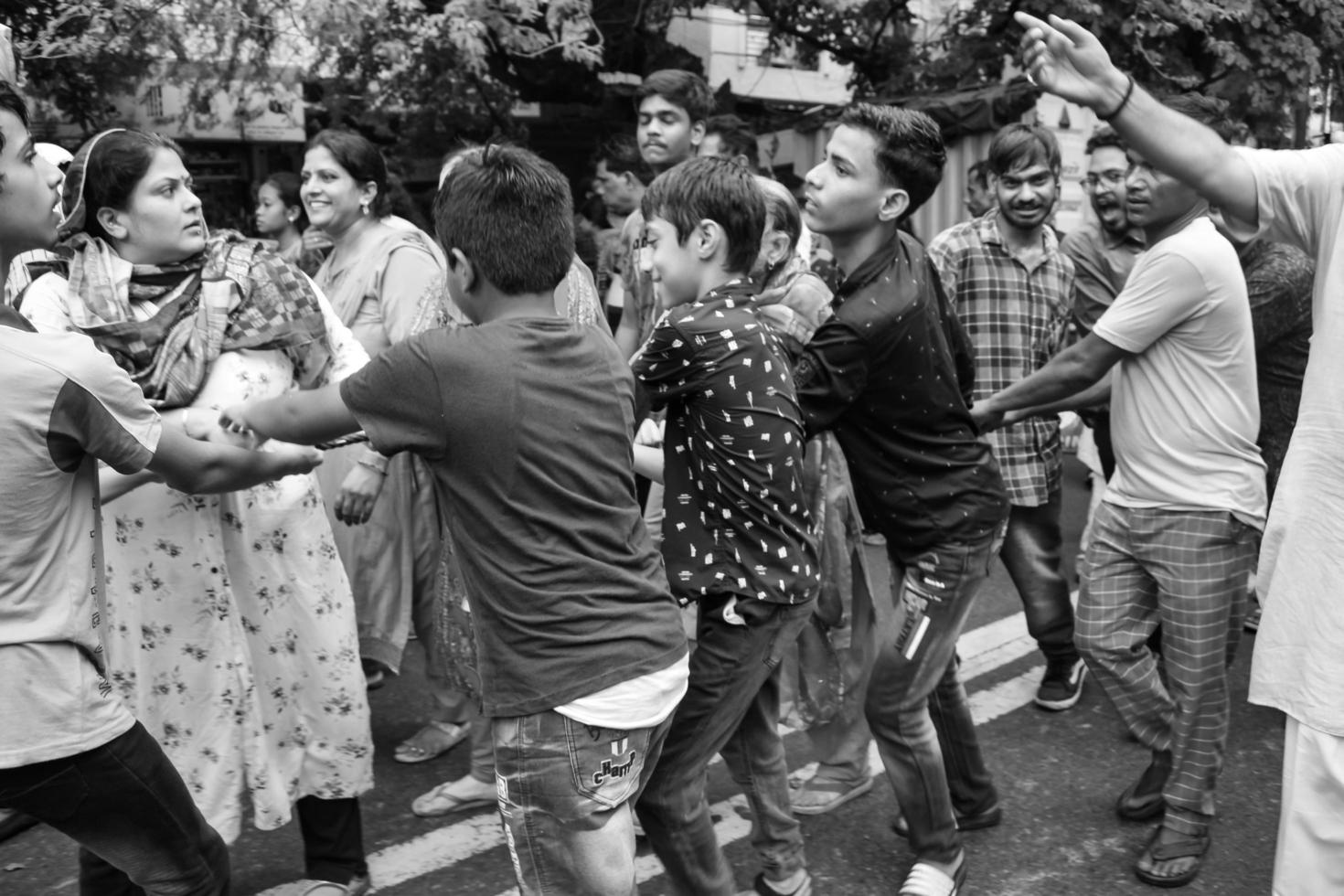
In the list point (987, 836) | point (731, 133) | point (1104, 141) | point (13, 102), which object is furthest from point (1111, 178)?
point (13, 102)

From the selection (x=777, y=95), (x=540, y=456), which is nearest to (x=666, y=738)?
(x=540, y=456)

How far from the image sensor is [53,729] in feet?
7.29

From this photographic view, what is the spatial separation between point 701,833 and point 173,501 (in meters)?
1.39

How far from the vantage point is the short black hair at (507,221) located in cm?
228

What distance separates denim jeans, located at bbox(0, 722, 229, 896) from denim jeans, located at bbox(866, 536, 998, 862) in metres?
1.61

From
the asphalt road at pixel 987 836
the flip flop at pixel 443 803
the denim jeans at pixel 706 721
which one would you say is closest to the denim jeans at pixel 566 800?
the denim jeans at pixel 706 721

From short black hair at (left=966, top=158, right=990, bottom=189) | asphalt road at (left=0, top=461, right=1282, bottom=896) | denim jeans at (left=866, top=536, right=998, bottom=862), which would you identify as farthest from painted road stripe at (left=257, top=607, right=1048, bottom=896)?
short black hair at (left=966, top=158, right=990, bottom=189)

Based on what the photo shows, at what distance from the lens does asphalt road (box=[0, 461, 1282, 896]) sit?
→ 11.4ft

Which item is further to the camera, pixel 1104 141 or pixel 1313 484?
pixel 1104 141

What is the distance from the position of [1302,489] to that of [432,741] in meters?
2.86

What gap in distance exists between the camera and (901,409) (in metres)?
3.18

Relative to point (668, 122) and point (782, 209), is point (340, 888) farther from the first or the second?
point (668, 122)

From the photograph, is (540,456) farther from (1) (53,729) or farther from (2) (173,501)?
(2) (173,501)

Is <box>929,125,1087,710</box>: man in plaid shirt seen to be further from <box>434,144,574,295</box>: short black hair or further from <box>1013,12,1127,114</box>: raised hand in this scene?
<box>434,144,574,295</box>: short black hair
